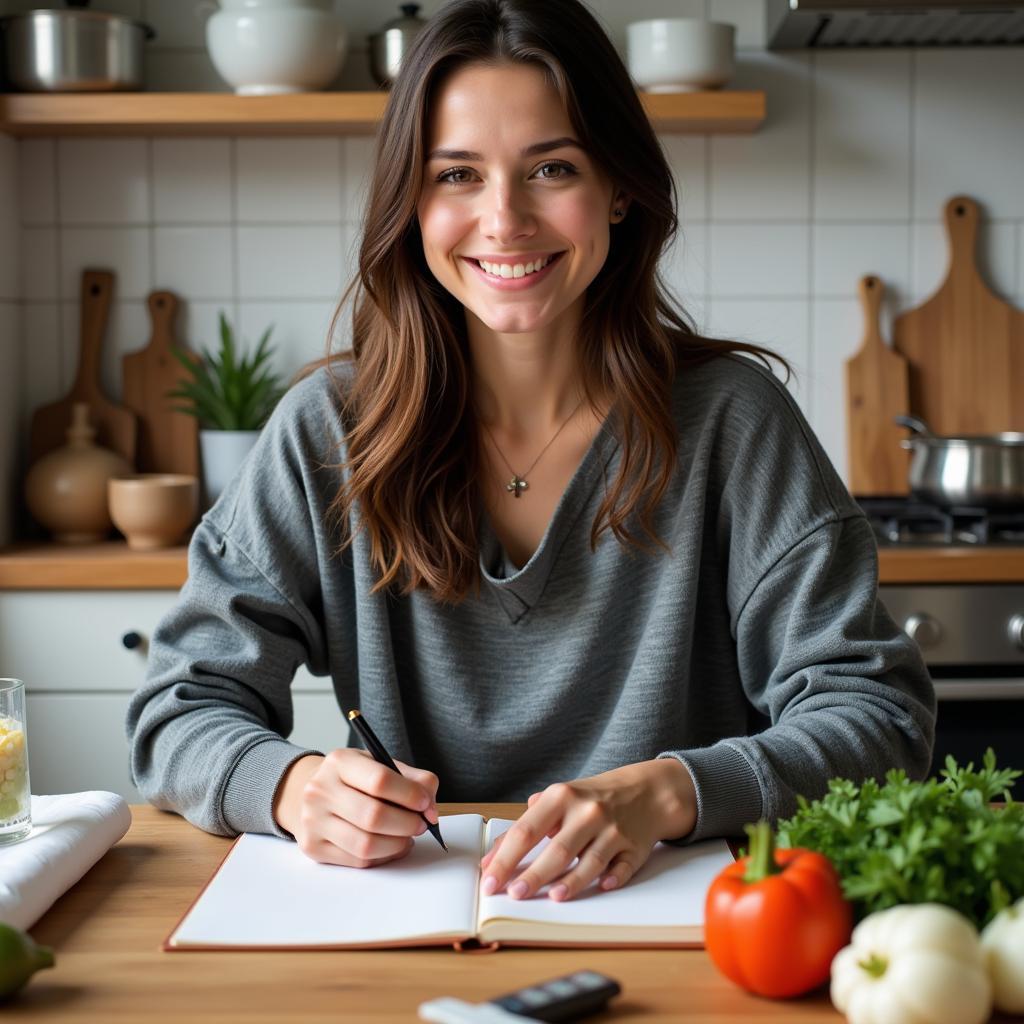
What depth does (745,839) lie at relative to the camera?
1.08 m

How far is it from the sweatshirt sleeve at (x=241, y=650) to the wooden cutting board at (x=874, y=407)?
5.00 feet

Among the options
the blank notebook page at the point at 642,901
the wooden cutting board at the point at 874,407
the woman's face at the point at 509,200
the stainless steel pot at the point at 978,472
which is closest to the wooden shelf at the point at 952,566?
the stainless steel pot at the point at 978,472

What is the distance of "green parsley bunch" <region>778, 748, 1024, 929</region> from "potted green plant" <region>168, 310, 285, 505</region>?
6.26ft

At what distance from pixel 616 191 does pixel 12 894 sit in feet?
2.89

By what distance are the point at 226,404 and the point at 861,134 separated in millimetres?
1338

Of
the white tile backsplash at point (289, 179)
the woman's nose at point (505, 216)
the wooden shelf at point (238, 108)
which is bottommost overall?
the woman's nose at point (505, 216)

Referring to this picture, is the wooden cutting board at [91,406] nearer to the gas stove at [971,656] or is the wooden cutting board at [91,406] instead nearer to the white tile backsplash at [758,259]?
the white tile backsplash at [758,259]

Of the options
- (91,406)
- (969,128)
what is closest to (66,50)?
(91,406)

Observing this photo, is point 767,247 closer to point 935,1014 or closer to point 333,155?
point 333,155

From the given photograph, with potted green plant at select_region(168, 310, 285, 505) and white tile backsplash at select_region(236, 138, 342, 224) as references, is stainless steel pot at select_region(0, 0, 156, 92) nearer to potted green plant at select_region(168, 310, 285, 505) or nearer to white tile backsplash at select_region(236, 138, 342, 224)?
white tile backsplash at select_region(236, 138, 342, 224)

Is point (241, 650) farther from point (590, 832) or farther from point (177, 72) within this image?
point (177, 72)

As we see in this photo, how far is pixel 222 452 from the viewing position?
8.50 feet

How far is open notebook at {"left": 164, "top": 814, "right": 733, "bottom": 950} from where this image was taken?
34.0 inches

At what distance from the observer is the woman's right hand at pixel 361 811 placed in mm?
996
